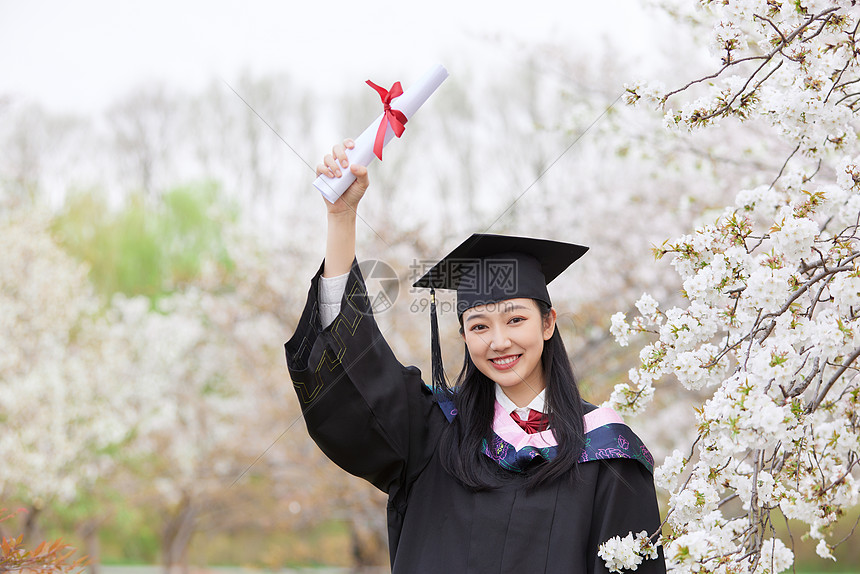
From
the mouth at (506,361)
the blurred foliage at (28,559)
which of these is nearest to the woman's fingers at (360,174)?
the mouth at (506,361)

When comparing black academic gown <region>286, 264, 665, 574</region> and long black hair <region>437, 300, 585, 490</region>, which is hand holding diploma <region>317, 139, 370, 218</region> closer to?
black academic gown <region>286, 264, 665, 574</region>

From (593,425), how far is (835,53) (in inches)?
39.3

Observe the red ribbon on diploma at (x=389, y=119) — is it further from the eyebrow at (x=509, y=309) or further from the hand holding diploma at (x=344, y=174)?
the eyebrow at (x=509, y=309)

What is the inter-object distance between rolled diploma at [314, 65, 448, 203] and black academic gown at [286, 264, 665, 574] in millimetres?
207

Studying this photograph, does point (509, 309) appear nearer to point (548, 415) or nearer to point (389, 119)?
point (548, 415)

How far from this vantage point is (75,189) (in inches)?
548

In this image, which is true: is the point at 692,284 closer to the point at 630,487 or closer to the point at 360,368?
the point at 630,487

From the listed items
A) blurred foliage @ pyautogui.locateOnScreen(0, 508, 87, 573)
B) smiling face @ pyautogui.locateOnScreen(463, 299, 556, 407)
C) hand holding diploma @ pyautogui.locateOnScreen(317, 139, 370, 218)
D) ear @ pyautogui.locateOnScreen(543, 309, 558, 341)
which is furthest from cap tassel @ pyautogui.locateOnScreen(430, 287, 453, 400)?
blurred foliage @ pyautogui.locateOnScreen(0, 508, 87, 573)

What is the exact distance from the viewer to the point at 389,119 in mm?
1847

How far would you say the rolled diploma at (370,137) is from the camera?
1.82m

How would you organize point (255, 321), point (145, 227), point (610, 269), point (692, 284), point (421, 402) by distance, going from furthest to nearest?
point (145, 227) < point (255, 321) < point (610, 269) < point (421, 402) < point (692, 284)

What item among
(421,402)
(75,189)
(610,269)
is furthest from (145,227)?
(421,402)

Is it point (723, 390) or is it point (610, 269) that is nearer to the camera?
point (723, 390)

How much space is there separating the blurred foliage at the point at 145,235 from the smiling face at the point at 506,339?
10572 millimetres
